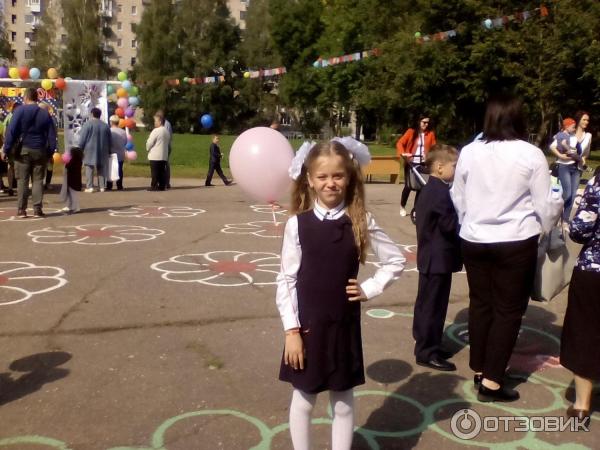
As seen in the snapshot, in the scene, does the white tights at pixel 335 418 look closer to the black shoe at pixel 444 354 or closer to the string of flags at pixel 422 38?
the black shoe at pixel 444 354

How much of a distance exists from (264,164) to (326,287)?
3.73ft

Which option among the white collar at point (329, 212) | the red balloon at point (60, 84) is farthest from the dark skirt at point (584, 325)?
the red balloon at point (60, 84)

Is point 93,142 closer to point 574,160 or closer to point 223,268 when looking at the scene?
point 223,268

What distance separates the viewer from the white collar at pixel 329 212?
9.09ft

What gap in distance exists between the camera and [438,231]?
4.16 metres

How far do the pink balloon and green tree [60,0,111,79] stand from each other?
61.9 m

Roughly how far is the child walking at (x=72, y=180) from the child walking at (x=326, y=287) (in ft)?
26.7

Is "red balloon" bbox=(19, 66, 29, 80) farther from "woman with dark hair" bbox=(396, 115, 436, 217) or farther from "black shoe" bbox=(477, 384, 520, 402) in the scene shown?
"black shoe" bbox=(477, 384, 520, 402)

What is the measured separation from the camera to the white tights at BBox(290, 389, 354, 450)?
2814 millimetres

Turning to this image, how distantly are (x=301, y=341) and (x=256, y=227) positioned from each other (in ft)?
22.1

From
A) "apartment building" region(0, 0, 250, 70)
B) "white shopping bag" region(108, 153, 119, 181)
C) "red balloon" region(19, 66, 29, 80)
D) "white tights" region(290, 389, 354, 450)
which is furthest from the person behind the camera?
"apartment building" region(0, 0, 250, 70)

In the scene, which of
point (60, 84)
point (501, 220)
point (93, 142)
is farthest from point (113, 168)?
point (501, 220)

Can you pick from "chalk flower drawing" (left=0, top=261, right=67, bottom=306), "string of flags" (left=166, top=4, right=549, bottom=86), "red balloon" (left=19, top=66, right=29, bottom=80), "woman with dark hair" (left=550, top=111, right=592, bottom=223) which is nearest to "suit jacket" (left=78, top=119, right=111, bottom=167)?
"red balloon" (left=19, top=66, right=29, bottom=80)

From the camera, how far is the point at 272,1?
198 ft
